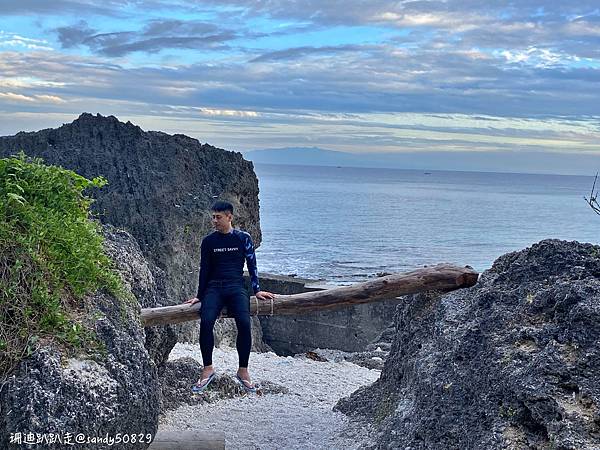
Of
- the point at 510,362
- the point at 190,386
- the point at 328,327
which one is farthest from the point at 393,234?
the point at 510,362

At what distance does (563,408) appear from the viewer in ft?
18.1

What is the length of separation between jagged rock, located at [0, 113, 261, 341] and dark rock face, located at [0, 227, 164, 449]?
30.0ft

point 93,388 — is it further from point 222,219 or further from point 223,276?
point 222,219

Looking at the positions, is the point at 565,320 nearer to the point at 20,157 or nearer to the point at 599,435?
the point at 599,435

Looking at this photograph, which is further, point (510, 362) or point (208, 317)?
point (208, 317)

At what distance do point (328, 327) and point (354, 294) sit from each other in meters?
10.3

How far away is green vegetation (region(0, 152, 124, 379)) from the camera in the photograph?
19.7ft

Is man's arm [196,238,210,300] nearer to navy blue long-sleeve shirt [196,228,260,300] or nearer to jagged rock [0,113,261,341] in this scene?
navy blue long-sleeve shirt [196,228,260,300]

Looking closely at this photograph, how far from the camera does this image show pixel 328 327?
19.4 metres

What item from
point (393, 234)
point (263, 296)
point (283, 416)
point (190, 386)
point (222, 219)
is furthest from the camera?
point (393, 234)

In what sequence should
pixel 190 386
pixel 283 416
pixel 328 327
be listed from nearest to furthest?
pixel 283 416
pixel 190 386
pixel 328 327

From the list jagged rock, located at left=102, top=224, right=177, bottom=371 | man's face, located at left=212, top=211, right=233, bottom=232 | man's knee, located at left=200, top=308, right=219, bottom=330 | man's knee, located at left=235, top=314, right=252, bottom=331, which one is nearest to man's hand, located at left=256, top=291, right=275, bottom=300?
man's knee, located at left=235, top=314, right=252, bottom=331

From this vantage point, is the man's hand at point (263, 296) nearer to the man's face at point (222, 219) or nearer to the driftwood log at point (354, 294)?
the driftwood log at point (354, 294)

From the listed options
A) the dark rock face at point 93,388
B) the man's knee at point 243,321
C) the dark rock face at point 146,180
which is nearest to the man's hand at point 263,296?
the man's knee at point 243,321
